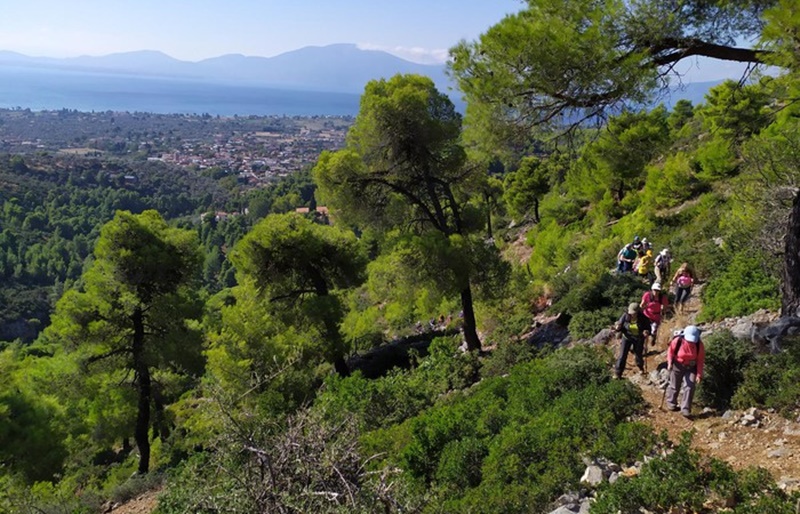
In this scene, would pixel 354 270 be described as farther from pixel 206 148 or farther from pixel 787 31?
pixel 206 148

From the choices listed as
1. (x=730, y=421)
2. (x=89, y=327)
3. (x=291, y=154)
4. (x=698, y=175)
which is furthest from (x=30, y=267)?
(x=291, y=154)

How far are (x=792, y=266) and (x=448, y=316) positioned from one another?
1305 centimetres

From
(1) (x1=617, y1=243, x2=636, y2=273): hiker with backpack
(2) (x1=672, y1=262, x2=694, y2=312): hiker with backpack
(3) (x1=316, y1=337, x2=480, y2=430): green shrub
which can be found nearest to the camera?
(3) (x1=316, y1=337, x2=480, y2=430): green shrub

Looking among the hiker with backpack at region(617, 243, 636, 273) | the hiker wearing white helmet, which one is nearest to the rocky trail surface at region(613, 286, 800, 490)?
the hiker wearing white helmet

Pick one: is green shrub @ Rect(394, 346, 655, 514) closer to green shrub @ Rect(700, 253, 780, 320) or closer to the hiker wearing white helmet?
green shrub @ Rect(700, 253, 780, 320)

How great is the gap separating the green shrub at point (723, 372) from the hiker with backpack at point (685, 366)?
195mm

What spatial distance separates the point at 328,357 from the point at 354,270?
2367mm

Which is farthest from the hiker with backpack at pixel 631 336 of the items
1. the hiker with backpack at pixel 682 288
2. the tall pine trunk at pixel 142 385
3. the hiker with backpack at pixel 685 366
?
the tall pine trunk at pixel 142 385

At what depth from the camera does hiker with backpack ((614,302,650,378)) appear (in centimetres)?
732

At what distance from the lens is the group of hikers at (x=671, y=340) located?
238 inches

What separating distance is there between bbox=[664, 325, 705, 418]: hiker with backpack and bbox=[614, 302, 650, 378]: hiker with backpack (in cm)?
98

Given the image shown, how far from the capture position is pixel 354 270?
13.6m

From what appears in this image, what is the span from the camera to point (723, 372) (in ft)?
20.9

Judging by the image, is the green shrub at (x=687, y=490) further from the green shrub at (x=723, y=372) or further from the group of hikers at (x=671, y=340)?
the green shrub at (x=723, y=372)
